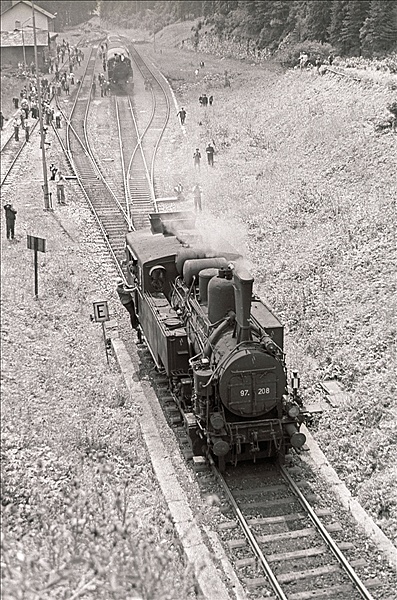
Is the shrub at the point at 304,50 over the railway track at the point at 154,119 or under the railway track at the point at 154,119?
over

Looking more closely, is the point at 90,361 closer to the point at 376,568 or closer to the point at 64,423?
the point at 64,423

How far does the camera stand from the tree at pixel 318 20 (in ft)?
173

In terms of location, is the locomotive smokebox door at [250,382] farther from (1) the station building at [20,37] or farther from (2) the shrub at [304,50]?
(1) the station building at [20,37]

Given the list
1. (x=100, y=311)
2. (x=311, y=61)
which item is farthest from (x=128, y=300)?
(x=311, y=61)

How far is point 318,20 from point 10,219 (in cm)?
3825

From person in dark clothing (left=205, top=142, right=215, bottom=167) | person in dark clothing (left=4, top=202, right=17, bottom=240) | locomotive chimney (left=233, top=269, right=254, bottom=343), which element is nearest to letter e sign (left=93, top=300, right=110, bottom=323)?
locomotive chimney (left=233, top=269, right=254, bottom=343)

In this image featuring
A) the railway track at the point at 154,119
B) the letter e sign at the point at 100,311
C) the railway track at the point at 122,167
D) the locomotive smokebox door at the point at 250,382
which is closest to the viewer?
the locomotive smokebox door at the point at 250,382

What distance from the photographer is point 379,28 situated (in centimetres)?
4475

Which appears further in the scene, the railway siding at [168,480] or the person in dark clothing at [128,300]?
the person in dark clothing at [128,300]

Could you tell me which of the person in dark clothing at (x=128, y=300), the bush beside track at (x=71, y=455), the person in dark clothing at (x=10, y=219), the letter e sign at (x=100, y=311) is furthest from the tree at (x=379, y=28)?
the letter e sign at (x=100, y=311)

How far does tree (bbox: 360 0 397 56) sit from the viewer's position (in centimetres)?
4350

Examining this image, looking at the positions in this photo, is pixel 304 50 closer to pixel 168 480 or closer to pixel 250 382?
pixel 250 382

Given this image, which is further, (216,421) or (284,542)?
(216,421)

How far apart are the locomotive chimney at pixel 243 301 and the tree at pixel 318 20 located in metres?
45.6
